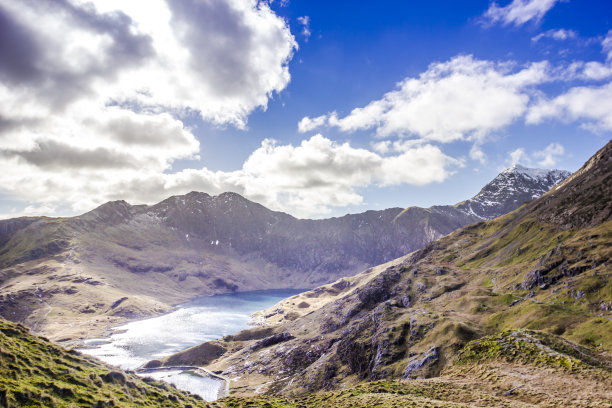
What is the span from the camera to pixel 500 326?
99.9 m

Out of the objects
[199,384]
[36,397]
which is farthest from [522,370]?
[199,384]

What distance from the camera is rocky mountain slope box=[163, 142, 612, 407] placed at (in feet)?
169

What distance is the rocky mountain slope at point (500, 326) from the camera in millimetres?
51438

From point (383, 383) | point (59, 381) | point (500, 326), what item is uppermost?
point (59, 381)

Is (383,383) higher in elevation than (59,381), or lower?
lower

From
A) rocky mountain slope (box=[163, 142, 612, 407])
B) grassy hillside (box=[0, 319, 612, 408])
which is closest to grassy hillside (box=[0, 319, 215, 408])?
grassy hillside (box=[0, 319, 612, 408])

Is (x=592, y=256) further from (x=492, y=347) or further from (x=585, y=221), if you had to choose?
(x=492, y=347)

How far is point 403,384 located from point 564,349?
28.6m

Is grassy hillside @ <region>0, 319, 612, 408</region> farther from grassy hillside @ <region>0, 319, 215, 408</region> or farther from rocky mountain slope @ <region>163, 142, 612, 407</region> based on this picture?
rocky mountain slope @ <region>163, 142, 612, 407</region>

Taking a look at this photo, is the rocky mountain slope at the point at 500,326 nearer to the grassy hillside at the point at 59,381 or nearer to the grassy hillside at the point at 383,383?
the grassy hillside at the point at 383,383

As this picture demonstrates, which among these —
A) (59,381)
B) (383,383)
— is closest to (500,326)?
(383,383)

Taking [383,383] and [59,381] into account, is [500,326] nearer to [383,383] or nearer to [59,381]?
[383,383]

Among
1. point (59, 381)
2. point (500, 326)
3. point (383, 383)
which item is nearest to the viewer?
point (59, 381)

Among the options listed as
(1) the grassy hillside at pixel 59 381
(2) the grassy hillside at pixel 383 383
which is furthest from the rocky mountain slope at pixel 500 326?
(1) the grassy hillside at pixel 59 381
